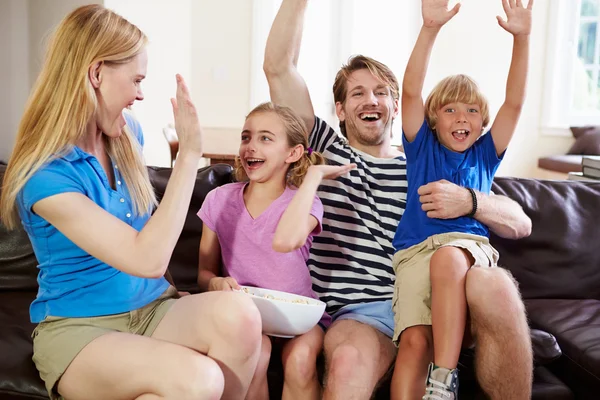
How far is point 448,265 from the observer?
1.78m

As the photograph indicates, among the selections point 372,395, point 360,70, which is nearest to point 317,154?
point 360,70

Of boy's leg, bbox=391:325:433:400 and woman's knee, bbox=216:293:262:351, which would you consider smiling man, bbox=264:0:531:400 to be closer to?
boy's leg, bbox=391:325:433:400

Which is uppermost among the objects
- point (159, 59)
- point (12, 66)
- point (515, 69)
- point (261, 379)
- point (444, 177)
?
point (159, 59)

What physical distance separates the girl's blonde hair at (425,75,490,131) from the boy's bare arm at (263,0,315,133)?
0.38 meters

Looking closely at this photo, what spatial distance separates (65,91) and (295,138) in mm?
711

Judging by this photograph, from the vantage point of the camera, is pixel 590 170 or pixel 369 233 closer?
pixel 369 233

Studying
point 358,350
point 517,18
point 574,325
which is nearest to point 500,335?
point 358,350

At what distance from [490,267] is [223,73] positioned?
5654 millimetres

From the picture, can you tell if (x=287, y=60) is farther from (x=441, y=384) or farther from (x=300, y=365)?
(x=441, y=384)

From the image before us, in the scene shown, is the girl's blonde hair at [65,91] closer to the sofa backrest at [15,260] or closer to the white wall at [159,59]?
the sofa backrest at [15,260]

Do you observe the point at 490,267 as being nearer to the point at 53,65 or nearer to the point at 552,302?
the point at 552,302

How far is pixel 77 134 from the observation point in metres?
1.58

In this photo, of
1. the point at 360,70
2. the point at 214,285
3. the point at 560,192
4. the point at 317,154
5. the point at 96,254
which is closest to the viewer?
the point at 96,254

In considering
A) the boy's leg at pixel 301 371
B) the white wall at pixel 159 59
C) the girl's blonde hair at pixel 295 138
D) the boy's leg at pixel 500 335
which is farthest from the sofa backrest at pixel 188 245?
the white wall at pixel 159 59
